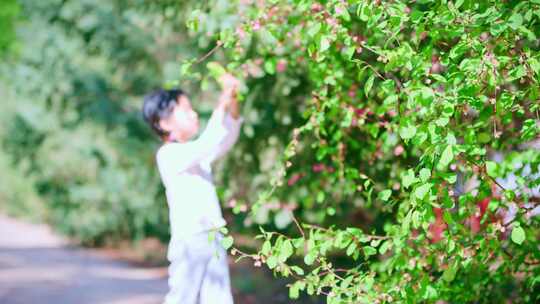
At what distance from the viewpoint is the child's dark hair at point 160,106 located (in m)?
3.76

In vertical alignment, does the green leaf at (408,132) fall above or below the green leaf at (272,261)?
above

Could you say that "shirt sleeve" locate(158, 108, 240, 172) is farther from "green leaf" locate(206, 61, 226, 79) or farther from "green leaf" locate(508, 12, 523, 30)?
"green leaf" locate(508, 12, 523, 30)

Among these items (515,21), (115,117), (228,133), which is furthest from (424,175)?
(115,117)

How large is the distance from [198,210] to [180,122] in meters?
0.55

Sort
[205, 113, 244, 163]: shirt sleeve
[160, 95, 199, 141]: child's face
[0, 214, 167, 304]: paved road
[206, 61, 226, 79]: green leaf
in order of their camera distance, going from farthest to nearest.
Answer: [0, 214, 167, 304]: paved road → [160, 95, 199, 141]: child's face → [205, 113, 244, 163]: shirt sleeve → [206, 61, 226, 79]: green leaf

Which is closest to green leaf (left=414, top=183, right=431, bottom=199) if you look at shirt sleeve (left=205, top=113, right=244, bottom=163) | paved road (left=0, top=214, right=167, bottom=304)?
shirt sleeve (left=205, top=113, right=244, bottom=163)

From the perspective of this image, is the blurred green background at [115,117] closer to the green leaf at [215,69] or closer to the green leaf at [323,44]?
the green leaf at [215,69]

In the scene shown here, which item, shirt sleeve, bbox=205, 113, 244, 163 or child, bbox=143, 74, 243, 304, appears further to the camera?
shirt sleeve, bbox=205, 113, 244, 163

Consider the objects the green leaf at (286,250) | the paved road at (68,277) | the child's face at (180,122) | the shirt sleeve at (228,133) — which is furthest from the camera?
the paved road at (68,277)

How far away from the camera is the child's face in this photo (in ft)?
12.3

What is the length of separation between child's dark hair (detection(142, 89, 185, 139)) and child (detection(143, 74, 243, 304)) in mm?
222

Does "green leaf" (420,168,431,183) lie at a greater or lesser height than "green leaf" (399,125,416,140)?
lesser

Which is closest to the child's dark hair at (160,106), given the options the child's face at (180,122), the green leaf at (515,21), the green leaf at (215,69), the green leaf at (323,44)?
the child's face at (180,122)

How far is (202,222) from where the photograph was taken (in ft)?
11.5
